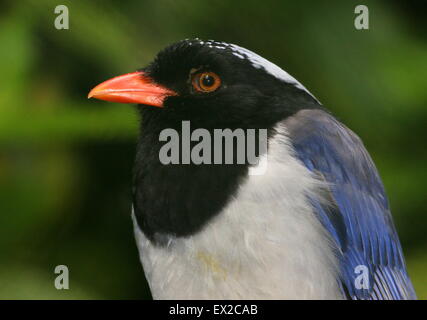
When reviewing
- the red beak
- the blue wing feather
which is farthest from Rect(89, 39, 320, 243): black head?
the blue wing feather

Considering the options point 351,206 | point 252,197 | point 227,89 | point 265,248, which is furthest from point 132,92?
point 351,206

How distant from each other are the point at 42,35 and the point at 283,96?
2433 mm

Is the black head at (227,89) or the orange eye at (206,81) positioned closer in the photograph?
the black head at (227,89)

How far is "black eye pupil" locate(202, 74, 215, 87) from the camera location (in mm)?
4359

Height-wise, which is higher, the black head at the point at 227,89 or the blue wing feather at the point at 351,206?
the black head at the point at 227,89

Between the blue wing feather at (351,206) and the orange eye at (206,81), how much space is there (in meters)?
0.40

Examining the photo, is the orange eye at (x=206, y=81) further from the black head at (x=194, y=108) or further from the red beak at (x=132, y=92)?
the red beak at (x=132, y=92)

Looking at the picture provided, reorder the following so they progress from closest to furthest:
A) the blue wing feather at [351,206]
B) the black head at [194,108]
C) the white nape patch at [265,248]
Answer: the white nape patch at [265,248]
the black head at [194,108]
the blue wing feather at [351,206]

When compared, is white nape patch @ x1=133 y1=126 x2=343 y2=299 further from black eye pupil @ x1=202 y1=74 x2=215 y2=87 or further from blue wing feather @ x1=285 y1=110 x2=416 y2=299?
black eye pupil @ x1=202 y1=74 x2=215 y2=87

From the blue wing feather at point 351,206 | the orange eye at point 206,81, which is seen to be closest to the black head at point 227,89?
the orange eye at point 206,81

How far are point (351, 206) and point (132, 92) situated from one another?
1.18m

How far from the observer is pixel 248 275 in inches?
159

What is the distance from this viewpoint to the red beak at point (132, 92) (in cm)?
437
